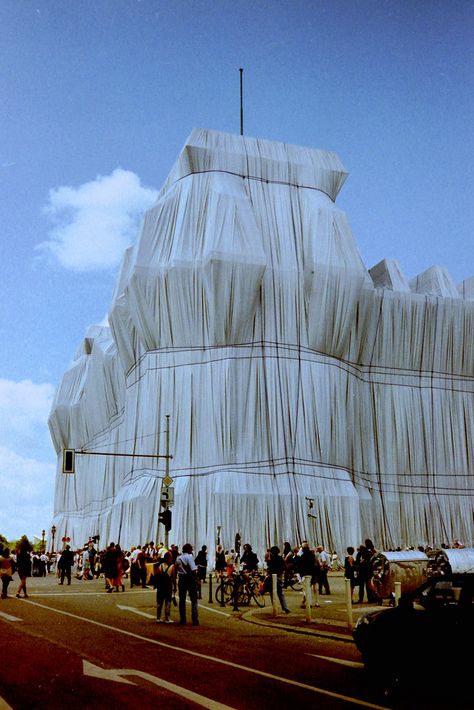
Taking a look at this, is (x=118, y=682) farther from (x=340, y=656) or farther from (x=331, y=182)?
(x=331, y=182)

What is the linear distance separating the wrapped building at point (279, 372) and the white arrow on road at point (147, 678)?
1186 inches

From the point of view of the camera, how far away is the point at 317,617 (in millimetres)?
18469

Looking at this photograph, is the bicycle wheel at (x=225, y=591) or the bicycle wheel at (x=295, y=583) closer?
the bicycle wheel at (x=225, y=591)

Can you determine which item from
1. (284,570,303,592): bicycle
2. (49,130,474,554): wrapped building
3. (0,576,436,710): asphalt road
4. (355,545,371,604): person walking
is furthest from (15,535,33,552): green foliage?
(49,130,474,554): wrapped building

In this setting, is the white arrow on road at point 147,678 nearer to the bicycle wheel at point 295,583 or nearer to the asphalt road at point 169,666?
the asphalt road at point 169,666

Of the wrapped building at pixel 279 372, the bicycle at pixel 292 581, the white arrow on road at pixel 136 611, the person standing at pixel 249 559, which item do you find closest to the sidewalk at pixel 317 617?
the person standing at pixel 249 559

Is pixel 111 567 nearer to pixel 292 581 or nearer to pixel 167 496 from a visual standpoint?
pixel 167 496

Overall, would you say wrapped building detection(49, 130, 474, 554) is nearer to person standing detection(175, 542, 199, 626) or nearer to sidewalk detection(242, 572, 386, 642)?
sidewalk detection(242, 572, 386, 642)

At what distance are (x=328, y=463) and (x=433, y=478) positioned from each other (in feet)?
33.8

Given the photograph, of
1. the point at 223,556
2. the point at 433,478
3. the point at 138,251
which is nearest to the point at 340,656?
the point at 223,556

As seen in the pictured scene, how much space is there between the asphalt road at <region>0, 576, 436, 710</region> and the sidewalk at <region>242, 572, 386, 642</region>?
0.41 m

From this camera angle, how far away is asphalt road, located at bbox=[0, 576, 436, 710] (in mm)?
8078

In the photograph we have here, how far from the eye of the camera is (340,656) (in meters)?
12.1

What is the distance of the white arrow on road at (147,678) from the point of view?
25.6 ft
